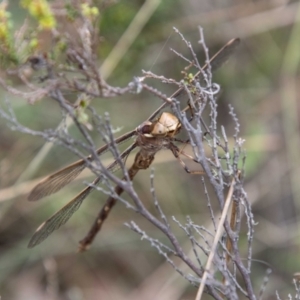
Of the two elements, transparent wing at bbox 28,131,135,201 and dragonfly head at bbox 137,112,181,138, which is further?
transparent wing at bbox 28,131,135,201

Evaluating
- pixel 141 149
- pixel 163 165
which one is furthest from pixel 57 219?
pixel 163 165

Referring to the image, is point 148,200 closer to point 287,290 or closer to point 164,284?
point 164,284

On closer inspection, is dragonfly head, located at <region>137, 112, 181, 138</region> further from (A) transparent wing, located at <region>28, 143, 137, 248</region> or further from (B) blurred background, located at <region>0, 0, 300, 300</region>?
(B) blurred background, located at <region>0, 0, 300, 300</region>

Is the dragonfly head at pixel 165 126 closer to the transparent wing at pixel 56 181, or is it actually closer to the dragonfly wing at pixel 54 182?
the transparent wing at pixel 56 181

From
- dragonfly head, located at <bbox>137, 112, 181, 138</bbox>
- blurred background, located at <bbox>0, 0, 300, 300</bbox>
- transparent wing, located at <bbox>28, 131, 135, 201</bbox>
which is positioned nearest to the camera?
dragonfly head, located at <bbox>137, 112, 181, 138</bbox>

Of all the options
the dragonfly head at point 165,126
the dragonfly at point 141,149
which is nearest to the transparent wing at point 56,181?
the dragonfly at point 141,149

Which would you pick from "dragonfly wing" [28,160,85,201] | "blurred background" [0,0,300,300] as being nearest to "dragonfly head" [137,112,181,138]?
"dragonfly wing" [28,160,85,201]

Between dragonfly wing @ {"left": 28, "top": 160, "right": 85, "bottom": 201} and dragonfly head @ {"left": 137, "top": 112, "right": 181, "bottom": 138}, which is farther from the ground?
dragonfly head @ {"left": 137, "top": 112, "right": 181, "bottom": 138}

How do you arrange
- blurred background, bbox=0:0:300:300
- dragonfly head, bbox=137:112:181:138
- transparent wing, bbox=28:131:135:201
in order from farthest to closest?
blurred background, bbox=0:0:300:300, transparent wing, bbox=28:131:135:201, dragonfly head, bbox=137:112:181:138

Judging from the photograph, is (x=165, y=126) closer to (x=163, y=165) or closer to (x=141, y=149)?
(x=141, y=149)
